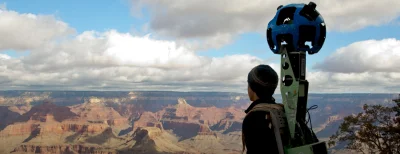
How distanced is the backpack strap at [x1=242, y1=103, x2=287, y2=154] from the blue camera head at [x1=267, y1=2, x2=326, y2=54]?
0.90 m

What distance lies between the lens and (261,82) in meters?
4.23

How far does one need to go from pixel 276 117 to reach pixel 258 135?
338 millimetres

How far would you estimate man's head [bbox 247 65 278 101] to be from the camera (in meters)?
4.25

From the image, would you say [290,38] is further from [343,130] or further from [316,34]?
[343,130]

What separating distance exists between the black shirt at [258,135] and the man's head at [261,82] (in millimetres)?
441

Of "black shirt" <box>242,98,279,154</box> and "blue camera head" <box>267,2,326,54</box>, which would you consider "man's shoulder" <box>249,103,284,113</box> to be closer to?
"black shirt" <box>242,98,279,154</box>

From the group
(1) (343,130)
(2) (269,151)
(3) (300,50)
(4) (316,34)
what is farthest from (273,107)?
(1) (343,130)

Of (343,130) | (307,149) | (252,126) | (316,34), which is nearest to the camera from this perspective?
(252,126)

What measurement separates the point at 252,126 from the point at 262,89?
62 cm

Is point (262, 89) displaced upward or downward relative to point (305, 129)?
upward

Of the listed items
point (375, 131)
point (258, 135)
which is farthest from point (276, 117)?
point (375, 131)

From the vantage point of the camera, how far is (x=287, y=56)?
443cm

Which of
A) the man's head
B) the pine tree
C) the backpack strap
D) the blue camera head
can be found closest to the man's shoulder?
the backpack strap

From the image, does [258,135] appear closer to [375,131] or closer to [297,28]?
[297,28]
